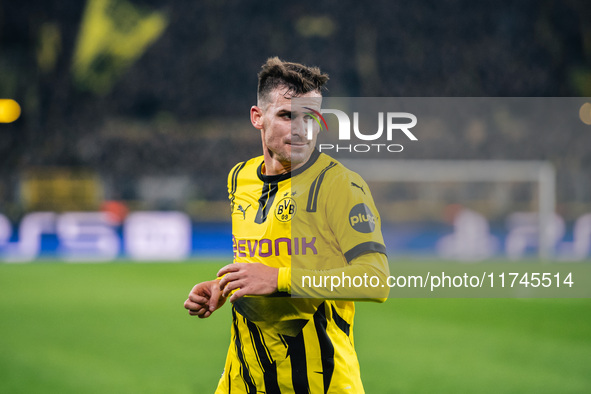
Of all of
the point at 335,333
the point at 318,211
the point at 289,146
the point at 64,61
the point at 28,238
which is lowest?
the point at 335,333

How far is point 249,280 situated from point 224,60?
27.3 m

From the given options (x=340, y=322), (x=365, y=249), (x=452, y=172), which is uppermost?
(x=452, y=172)

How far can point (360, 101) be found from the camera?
2791 mm

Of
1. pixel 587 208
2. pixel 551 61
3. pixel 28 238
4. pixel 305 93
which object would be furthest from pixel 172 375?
pixel 551 61

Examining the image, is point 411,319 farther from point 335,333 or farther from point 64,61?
point 64,61

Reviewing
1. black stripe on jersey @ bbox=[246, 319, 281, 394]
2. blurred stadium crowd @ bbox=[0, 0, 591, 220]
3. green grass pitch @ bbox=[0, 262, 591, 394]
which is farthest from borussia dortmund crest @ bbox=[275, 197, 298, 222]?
blurred stadium crowd @ bbox=[0, 0, 591, 220]

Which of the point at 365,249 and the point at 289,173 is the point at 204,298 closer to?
the point at 289,173

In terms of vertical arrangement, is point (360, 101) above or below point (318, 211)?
above

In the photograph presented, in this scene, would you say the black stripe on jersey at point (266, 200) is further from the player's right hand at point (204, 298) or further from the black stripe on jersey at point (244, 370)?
the black stripe on jersey at point (244, 370)

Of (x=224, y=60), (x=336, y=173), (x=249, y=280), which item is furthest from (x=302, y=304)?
(x=224, y=60)

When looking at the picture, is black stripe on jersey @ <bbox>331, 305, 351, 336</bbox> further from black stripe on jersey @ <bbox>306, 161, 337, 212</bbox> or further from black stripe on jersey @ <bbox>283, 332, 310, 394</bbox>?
black stripe on jersey @ <bbox>306, 161, 337, 212</bbox>

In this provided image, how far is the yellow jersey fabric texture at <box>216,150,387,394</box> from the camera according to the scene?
7.09 ft

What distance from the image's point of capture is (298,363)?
2211 millimetres

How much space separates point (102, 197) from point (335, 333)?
2021 cm
